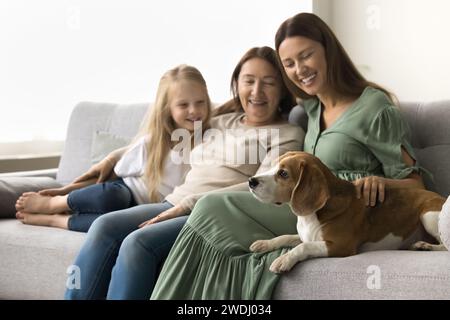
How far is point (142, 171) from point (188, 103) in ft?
1.04

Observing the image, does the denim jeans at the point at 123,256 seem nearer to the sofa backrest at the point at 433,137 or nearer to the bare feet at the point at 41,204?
the bare feet at the point at 41,204

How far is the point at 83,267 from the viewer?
205 cm

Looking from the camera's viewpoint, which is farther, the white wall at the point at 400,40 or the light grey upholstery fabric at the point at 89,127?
the white wall at the point at 400,40

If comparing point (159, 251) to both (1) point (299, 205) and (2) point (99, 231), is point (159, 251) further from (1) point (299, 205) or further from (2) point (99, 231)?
(1) point (299, 205)

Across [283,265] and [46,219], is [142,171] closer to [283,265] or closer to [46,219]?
[46,219]

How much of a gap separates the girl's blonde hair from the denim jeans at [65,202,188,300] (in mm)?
278

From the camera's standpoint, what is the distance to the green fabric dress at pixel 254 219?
1775mm

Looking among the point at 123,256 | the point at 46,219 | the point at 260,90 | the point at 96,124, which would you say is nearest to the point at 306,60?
the point at 260,90

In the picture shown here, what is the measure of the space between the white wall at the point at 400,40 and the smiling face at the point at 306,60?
1761 millimetres

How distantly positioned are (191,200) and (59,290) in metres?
0.56

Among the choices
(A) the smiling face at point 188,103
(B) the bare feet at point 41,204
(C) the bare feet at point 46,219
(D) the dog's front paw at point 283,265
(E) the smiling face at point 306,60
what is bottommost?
(C) the bare feet at point 46,219

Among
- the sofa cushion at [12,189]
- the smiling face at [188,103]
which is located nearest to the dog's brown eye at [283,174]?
the smiling face at [188,103]

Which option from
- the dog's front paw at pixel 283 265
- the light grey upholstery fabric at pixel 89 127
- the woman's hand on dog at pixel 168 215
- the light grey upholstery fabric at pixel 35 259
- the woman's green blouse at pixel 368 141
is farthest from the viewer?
the light grey upholstery fabric at pixel 89 127

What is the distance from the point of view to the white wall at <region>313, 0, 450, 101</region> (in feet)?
12.2
